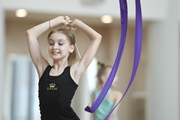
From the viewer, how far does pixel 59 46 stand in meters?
1.42

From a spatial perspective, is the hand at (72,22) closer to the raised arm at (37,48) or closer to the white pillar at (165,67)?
the raised arm at (37,48)

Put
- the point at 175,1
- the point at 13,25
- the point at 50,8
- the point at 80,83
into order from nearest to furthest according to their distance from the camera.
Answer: the point at 80,83 < the point at 50,8 < the point at 175,1 < the point at 13,25

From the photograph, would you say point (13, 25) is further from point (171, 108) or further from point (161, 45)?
point (171, 108)

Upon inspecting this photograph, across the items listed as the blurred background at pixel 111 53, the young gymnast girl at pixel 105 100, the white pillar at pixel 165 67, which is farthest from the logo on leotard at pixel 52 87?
the white pillar at pixel 165 67

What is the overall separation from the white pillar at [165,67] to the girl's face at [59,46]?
Answer: 3.55 m

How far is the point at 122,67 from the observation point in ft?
21.0

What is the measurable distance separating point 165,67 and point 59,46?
370cm

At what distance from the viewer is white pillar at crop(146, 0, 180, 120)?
486 centimetres

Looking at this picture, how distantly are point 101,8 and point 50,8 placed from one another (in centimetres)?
61

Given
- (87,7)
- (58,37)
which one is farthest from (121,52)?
(87,7)

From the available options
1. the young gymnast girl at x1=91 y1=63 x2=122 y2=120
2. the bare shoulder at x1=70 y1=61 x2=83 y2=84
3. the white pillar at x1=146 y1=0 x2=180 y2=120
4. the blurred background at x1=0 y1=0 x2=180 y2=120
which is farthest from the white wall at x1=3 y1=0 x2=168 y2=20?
the bare shoulder at x1=70 y1=61 x2=83 y2=84

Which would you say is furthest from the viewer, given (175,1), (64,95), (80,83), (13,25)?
(13,25)

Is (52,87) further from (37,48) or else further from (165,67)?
(165,67)

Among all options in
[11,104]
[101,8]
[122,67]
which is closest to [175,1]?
[101,8]
